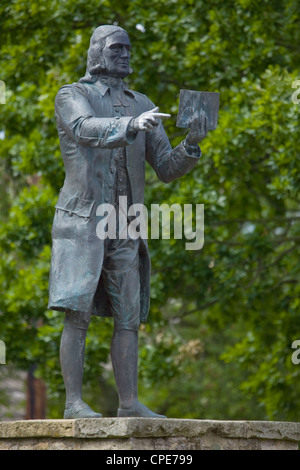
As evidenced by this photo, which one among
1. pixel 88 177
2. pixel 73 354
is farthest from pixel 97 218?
pixel 73 354

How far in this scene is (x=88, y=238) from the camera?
7242 mm

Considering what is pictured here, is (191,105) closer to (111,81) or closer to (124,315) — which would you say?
(111,81)

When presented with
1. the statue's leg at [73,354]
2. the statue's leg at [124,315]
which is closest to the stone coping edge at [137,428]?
the statue's leg at [73,354]

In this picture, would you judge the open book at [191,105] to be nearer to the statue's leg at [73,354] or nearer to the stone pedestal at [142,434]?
the statue's leg at [73,354]

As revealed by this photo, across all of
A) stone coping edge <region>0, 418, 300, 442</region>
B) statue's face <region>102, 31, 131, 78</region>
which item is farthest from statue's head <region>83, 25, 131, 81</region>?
stone coping edge <region>0, 418, 300, 442</region>

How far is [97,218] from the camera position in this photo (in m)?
7.31

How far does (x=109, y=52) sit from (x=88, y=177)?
846mm

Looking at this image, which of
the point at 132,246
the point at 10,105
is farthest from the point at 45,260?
the point at 132,246

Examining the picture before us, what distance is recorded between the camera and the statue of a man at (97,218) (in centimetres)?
716

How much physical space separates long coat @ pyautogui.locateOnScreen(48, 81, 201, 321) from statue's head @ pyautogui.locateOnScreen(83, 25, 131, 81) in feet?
0.36

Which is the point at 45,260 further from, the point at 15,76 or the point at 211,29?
the point at 211,29

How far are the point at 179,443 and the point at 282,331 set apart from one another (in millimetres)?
7735

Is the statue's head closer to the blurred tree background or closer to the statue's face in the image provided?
the statue's face

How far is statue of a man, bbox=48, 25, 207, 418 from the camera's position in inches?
282
